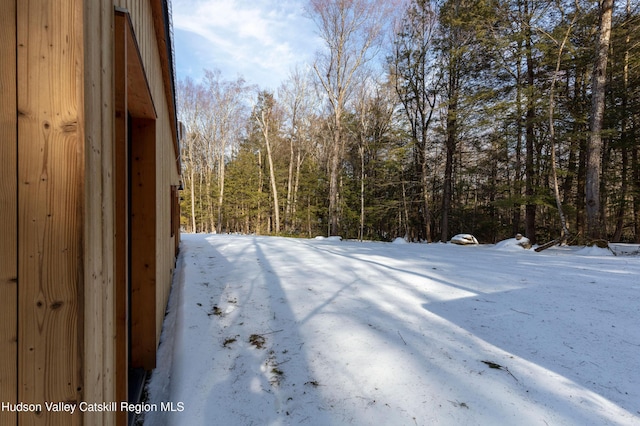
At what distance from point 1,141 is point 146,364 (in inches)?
73.9

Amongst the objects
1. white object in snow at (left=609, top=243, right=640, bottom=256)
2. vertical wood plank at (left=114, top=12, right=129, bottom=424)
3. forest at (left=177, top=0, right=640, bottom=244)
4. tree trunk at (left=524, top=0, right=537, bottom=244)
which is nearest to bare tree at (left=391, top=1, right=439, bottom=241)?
forest at (left=177, top=0, right=640, bottom=244)

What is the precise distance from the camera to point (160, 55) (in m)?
Result: 2.70

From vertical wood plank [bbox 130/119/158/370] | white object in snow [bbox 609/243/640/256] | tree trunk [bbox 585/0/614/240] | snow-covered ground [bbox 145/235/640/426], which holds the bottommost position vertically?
snow-covered ground [bbox 145/235/640/426]

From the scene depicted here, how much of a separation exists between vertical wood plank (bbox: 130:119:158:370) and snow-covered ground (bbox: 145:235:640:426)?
0.26 meters

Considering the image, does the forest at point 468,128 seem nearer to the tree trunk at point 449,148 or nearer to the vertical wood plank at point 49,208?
the tree trunk at point 449,148

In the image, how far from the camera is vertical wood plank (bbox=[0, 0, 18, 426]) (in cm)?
74

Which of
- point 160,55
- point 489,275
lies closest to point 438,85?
point 489,275

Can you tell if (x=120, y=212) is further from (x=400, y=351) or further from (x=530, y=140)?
(x=530, y=140)

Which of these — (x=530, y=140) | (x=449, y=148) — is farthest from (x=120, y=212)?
(x=449, y=148)

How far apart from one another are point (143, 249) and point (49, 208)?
149cm

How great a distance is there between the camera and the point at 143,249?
214 centimetres

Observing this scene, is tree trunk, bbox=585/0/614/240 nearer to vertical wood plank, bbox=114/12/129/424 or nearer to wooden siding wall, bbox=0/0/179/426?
vertical wood plank, bbox=114/12/129/424

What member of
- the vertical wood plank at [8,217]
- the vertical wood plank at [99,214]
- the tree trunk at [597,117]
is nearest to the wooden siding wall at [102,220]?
the vertical wood plank at [99,214]

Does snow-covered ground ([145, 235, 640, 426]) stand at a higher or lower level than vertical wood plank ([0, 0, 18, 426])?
lower
